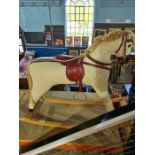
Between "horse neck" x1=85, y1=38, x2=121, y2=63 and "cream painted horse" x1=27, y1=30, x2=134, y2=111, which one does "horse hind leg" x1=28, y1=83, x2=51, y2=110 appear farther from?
"horse neck" x1=85, y1=38, x2=121, y2=63

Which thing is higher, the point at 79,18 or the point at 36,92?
the point at 79,18

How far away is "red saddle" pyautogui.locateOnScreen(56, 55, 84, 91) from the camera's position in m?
0.83

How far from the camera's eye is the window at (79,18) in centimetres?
76

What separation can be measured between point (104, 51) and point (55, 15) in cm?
20

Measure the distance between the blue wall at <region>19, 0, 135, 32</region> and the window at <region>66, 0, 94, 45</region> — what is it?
2cm

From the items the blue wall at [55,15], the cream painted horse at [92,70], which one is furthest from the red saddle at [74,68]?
the blue wall at [55,15]

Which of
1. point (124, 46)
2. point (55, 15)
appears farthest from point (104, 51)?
point (55, 15)

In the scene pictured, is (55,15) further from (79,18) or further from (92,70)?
(92,70)

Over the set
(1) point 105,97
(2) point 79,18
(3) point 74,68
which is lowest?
(1) point 105,97

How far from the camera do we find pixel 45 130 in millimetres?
875

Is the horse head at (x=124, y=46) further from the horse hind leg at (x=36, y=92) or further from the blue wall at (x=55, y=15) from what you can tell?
the horse hind leg at (x=36, y=92)

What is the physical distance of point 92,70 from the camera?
821 millimetres
